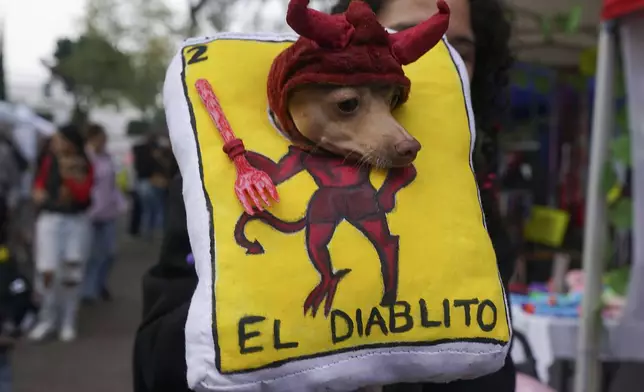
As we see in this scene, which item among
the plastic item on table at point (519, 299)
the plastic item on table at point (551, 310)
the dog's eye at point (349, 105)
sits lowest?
the plastic item on table at point (551, 310)

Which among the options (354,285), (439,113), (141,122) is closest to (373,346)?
(354,285)

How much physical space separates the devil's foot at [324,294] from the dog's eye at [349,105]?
0.69ft

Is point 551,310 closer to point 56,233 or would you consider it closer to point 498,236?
point 498,236

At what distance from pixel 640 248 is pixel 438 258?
2007mm

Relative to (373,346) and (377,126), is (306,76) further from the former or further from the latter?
(373,346)

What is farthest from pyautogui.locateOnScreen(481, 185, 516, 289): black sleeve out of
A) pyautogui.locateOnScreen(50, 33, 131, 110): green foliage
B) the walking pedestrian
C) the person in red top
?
pyautogui.locateOnScreen(50, 33, 131, 110): green foliage

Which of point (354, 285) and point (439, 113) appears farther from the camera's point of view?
point (439, 113)

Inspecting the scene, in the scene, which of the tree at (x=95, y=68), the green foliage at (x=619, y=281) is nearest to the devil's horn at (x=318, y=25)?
the green foliage at (x=619, y=281)

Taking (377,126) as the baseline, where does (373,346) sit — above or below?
below

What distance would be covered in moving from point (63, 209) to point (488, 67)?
4.49m

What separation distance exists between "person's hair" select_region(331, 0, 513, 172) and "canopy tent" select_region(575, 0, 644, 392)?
3.87ft

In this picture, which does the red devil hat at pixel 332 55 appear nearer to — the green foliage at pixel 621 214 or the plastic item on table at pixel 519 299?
the green foliage at pixel 621 214

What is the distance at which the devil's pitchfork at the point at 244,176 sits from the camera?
3.33 ft

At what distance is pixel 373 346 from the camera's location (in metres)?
1.02
